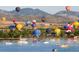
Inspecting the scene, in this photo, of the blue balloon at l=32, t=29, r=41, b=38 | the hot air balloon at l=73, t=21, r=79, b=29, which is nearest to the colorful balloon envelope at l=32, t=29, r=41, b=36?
the blue balloon at l=32, t=29, r=41, b=38

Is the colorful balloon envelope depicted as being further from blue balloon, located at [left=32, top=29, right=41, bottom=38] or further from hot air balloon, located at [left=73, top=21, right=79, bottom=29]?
Answer: hot air balloon, located at [left=73, top=21, right=79, bottom=29]

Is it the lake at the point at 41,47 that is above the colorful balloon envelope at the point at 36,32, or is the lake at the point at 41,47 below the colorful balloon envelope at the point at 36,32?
below

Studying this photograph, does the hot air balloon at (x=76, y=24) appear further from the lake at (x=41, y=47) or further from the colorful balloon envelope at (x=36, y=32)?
the colorful balloon envelope at (x=36, y=32)

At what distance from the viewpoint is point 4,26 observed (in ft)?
18.8

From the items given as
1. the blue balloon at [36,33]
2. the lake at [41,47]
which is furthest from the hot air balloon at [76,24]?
the blue balloon at [36,33]

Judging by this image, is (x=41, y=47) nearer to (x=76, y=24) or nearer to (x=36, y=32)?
(x=36, y=32)

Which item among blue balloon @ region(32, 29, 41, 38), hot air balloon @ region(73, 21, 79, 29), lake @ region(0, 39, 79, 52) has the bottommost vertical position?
lake @ region(0, 39, 79, 52)

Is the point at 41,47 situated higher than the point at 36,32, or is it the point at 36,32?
the point at 36,32

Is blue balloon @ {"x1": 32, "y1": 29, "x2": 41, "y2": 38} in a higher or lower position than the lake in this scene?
higher

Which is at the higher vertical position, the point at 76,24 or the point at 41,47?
the point at 76,24

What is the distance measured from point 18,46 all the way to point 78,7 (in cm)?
70

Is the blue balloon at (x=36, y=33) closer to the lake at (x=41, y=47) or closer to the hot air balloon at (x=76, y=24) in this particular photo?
the lake at (x=41, y=47)

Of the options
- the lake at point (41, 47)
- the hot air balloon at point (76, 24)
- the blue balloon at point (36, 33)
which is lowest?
the lake at point (41, 47)

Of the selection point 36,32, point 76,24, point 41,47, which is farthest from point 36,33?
point 76,24
